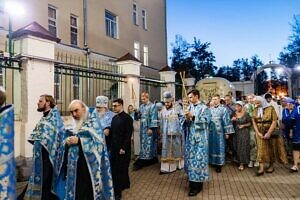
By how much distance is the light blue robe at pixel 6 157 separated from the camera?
3574 millimetres

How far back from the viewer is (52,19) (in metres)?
17.6

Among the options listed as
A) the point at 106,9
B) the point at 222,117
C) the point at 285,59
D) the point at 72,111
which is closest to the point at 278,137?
the point at 222,117

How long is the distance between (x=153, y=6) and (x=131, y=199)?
80.5 ft

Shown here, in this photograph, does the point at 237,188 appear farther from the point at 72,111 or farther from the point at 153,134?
the point at 72,111

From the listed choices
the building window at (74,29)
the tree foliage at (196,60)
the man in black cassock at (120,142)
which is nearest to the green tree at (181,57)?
the tree foliage at (196,60)

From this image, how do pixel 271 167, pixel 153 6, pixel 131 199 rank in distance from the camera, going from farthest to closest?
pixel 153 6 < pixel 271 167 < pixel 131 199

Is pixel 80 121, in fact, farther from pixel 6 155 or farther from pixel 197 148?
pixel 197 148

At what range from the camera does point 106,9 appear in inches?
874

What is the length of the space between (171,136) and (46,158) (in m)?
4.01

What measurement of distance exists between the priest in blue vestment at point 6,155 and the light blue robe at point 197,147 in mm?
3757

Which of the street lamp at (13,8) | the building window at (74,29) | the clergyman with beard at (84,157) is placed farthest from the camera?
the building window at (74,29)

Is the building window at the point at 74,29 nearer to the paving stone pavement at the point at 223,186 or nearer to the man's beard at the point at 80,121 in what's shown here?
the paving stone pavement at the point at 223,186

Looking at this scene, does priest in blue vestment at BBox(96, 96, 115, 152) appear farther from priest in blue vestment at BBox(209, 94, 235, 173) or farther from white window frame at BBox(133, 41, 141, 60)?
white window frame at BBox(133, 41, 141, 60)

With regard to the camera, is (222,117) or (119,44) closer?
(222,117)
